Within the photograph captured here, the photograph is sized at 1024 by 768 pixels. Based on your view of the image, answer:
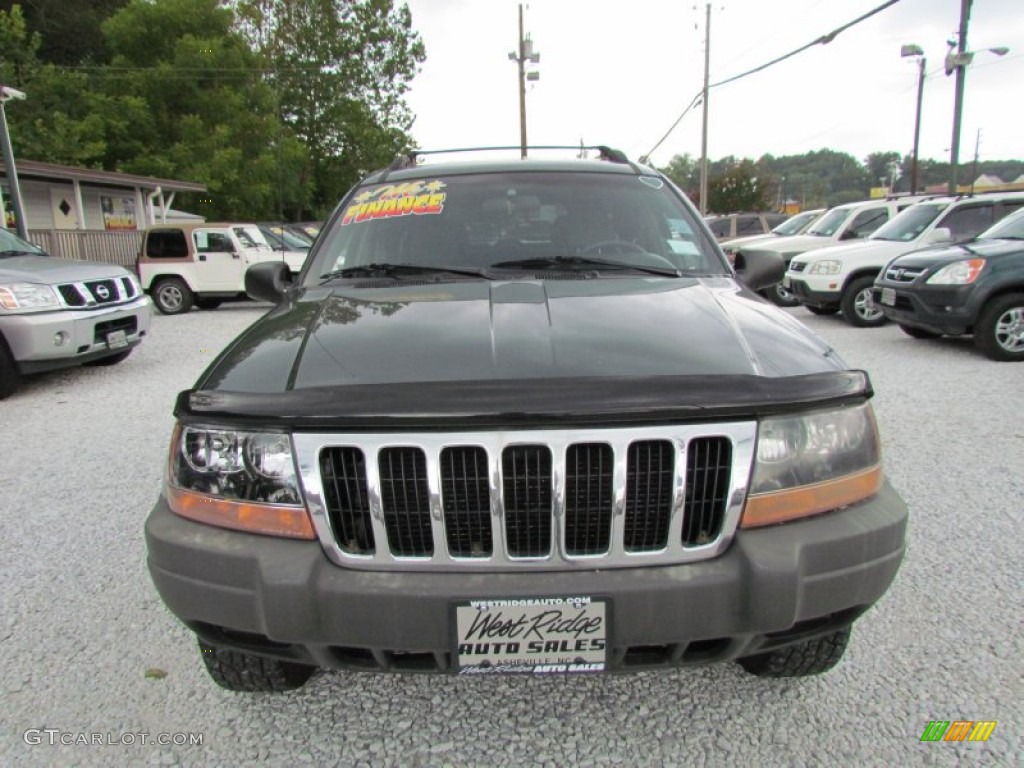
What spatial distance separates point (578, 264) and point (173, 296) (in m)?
12.5

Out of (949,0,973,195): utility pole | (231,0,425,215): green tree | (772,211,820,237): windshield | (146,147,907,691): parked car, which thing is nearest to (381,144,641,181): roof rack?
(146,147,907,691): parked car

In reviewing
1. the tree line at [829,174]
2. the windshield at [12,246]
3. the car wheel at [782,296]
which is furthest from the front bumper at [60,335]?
the tree line at [829,174]

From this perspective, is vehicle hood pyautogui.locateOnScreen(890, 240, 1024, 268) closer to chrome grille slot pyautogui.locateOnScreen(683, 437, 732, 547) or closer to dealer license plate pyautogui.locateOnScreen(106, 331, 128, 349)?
chrome grille slot pyautogui.locateOnScreen(683, 437, 732, 547)

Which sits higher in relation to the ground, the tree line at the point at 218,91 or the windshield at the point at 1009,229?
the tree line at the point at 218,91

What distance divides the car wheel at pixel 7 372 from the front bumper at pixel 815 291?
8.96m

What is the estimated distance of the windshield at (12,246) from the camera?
6.97 metres

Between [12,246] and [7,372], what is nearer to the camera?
[7,372]

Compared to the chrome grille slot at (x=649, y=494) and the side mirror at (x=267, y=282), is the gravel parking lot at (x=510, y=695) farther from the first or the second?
the side mirror at (x=267, y=282)

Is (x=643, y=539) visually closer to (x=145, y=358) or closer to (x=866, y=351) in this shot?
(x=866, y=351)

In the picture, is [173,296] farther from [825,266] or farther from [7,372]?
[825,266]

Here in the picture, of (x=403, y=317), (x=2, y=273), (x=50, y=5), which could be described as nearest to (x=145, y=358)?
(x=2, y=273)

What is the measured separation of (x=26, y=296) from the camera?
604 cm

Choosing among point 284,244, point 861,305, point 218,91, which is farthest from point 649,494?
point 218,91

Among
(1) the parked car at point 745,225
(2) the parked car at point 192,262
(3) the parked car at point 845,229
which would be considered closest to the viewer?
(3) the parked car at point 845,229
